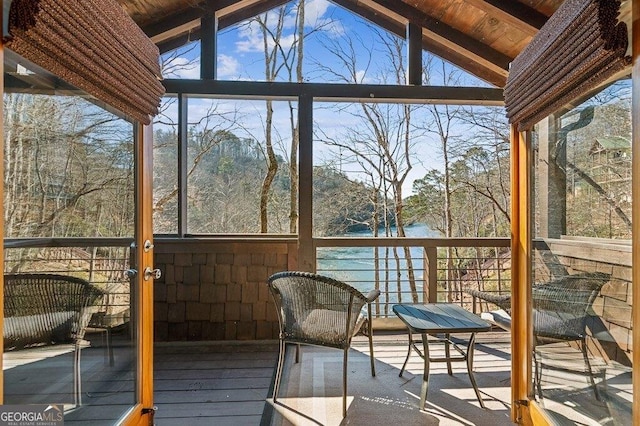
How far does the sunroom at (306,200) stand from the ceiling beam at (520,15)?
2 cm

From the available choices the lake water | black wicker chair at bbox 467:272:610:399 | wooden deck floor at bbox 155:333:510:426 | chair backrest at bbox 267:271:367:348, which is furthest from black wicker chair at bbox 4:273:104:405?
the lake water

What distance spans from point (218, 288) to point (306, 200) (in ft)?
4.18

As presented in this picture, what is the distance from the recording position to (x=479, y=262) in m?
4.11

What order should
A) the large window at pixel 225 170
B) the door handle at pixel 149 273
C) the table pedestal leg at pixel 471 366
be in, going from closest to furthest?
the door handle at pixel 149 273
the table pedestal leg at pixel 471 366
the large window at pixel 225 170

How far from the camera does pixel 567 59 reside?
4.83ft

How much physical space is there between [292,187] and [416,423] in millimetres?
2477

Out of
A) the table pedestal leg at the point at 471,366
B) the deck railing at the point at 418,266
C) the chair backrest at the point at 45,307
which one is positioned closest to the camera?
the chair backrest at the point at 45,307

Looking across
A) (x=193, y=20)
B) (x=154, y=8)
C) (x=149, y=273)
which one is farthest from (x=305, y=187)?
(x=154, y=8)

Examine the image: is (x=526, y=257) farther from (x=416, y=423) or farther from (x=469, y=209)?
(x=469, y=209)

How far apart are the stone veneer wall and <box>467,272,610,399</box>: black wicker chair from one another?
7.17 ft

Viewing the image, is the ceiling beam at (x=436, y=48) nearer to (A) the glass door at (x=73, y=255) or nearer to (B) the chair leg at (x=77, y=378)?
(A) the glass door at (x=73, y=255)

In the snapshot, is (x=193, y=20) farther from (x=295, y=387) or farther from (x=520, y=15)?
(x=295, y=387)

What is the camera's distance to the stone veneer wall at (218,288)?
3518 millimetres

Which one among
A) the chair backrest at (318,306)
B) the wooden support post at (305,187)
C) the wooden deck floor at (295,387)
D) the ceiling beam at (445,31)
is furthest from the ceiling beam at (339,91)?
the wooden deck floor at (295,387)
